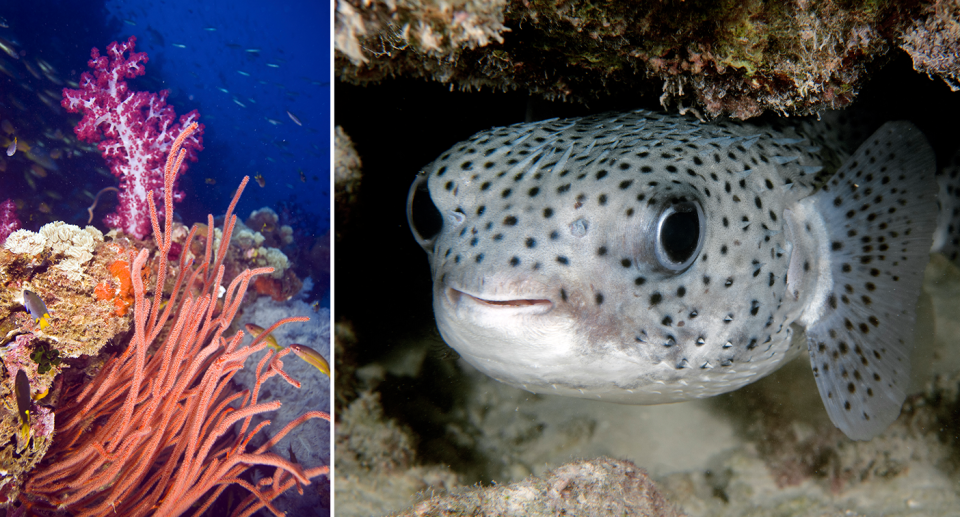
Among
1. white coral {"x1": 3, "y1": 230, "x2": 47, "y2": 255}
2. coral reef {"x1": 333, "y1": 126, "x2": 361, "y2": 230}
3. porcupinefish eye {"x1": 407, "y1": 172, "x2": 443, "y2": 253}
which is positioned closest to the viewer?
white coral {"x1": 3, "y1": 230, "x2": 47, "y2": 255}

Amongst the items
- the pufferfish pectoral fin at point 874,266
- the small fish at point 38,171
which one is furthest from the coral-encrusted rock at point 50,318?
the pufferfish pectoral fin at point 874,266

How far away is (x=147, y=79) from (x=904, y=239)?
3.60 meters

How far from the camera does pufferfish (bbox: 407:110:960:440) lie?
1410 mm

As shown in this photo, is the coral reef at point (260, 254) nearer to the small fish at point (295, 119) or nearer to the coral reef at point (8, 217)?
the small fish at point (295, 119)

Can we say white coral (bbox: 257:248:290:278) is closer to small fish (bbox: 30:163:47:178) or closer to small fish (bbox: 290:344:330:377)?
small fish (bbox: 290:344:330:377)

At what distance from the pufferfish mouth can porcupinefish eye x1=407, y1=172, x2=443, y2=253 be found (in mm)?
488

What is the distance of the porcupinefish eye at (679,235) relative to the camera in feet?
4.65

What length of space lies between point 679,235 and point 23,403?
2320mm

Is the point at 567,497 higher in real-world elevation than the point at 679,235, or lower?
lower

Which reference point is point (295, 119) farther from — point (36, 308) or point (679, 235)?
point (679, 235)

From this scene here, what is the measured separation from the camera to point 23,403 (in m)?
1.62

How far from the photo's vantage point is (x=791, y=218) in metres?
1.79

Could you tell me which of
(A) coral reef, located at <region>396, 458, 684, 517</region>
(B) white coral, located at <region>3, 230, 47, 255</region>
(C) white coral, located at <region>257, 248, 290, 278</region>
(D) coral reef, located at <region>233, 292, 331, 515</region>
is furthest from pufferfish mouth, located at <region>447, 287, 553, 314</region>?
(C) white coral, located at <region>257, 248, 290, 278</region>

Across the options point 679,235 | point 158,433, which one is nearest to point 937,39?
point 679,235
